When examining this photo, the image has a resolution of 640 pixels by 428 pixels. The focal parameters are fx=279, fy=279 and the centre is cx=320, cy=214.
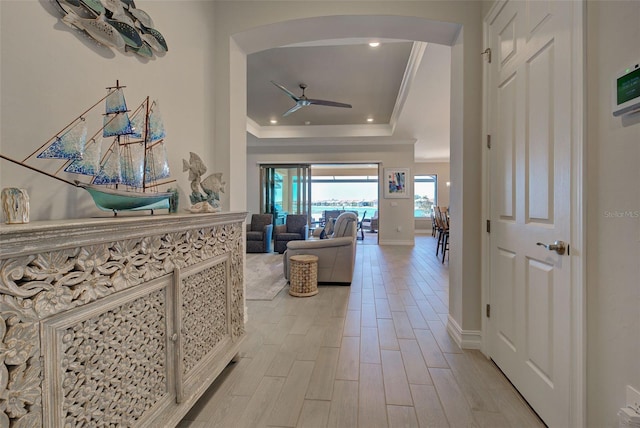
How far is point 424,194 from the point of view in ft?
37.4

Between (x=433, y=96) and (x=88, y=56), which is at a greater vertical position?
(x=433, y=96)

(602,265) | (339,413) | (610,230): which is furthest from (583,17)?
(339,413)

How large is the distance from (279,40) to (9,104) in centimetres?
223

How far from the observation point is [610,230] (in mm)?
1128

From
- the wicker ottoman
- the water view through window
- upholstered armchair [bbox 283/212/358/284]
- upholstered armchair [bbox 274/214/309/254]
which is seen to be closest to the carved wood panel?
the wicker ottoman

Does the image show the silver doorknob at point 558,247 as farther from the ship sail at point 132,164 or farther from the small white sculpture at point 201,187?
the ship sail at point 132,164

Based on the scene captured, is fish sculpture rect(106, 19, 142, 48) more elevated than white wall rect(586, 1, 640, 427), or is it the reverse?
fish sculpture rect(106, 19, 142, 48)

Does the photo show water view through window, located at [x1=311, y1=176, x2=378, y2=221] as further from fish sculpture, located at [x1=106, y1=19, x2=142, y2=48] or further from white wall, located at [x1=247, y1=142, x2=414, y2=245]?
fish sculpture, located at [x1=106, y1=19, x2=142, y2=48]

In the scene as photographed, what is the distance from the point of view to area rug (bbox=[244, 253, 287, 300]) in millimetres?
3650

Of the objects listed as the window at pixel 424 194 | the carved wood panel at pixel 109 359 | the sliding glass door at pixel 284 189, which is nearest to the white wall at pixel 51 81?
the carved wood panel at pixel 109 359

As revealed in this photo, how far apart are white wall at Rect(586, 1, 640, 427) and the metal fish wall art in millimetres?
2292

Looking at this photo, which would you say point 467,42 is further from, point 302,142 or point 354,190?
point 354,190

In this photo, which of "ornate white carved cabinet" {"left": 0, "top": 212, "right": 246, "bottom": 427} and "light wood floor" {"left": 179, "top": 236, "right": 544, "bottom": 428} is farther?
"light wood floor" {"left": 179, "top": 236, "right": 544, "bottom": 428}

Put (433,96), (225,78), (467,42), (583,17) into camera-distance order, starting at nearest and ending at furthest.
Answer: (583,17) < (467,42) < (225,78) < (433,96)
